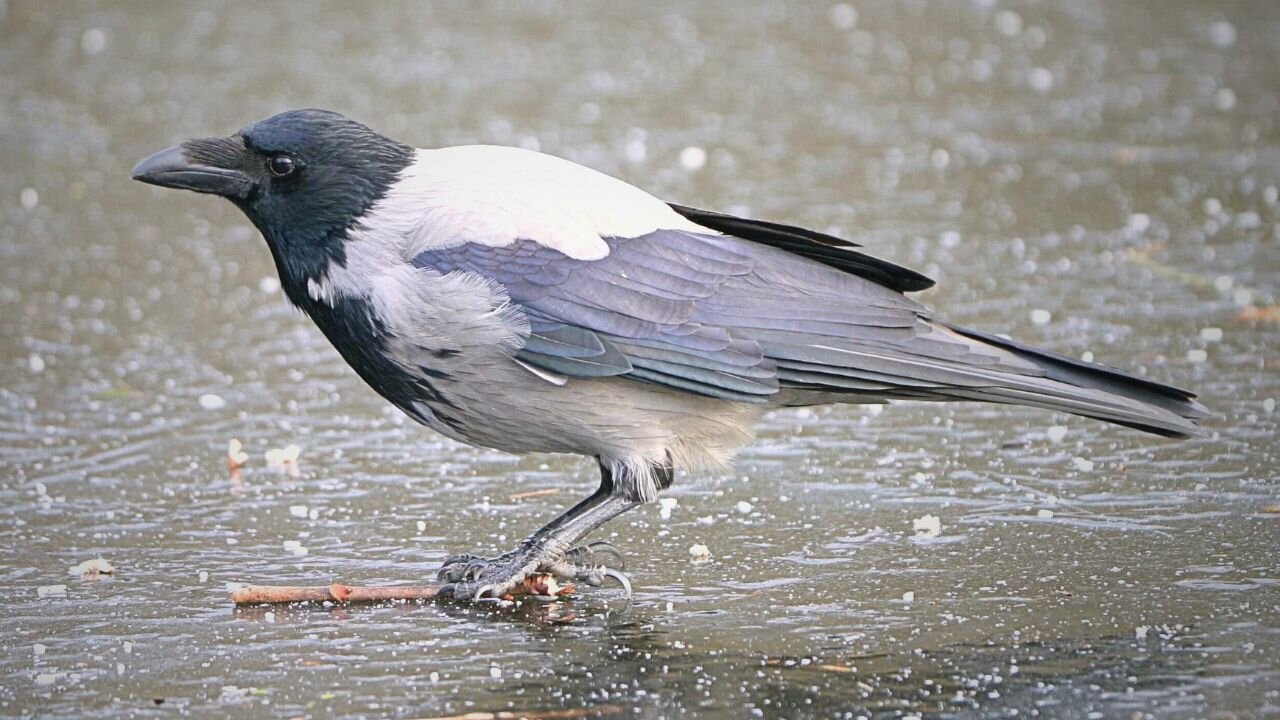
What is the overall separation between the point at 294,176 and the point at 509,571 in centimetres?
104

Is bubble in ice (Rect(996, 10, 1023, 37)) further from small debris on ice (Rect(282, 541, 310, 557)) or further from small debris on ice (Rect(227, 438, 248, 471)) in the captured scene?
small debris on ice (Rect(282, 541, 310, 557))

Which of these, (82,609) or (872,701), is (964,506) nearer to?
(872,701)

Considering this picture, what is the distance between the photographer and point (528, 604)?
401 centimetres

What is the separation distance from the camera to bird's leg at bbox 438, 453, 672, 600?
399cm

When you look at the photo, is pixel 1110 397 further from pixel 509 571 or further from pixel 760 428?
pixel 760 428

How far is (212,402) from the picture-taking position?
5512 mm

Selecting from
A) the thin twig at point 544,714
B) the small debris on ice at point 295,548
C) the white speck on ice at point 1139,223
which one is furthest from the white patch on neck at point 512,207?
the white speck on ice at point 1139,223

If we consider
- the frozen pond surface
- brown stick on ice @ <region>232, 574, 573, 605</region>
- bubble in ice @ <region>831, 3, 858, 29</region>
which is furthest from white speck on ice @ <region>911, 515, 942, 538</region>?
bubble in ice @ <region>831, 3, 858, 29</region>

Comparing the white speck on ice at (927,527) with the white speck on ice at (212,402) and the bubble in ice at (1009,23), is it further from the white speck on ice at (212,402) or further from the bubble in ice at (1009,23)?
the bubble in ice at (1009,23)

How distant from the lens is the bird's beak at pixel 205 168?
4.15 metres

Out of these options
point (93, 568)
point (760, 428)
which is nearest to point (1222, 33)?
point (760, 428)

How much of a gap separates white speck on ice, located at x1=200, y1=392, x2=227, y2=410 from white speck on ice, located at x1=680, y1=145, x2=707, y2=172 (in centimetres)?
290

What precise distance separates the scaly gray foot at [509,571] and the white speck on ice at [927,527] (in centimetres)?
74

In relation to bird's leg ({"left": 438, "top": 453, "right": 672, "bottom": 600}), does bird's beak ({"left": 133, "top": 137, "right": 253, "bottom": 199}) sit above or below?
above
